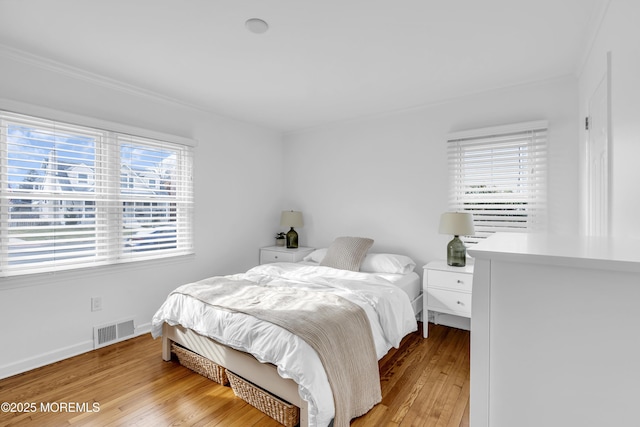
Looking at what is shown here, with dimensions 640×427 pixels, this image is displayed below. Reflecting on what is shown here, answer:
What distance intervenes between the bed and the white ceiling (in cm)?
186

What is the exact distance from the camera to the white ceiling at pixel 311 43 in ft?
6.06

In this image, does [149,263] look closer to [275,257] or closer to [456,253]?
[275,257]

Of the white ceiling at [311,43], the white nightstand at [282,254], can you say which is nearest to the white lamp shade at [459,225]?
the white ceiling at [311,43]

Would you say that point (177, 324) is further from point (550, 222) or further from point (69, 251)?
point (550, 222)

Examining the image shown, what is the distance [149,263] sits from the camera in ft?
10.6

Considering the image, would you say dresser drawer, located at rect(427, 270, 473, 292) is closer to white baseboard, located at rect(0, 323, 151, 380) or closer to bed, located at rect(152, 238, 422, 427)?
→ bed, located at rect(152, 238, 422, 427)

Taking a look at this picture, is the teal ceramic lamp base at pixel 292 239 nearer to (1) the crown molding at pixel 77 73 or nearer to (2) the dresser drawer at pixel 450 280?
(2) the dresser drawer at pixel 450 280

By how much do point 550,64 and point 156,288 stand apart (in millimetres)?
4247

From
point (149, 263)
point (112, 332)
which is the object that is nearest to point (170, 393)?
point (112, 332)

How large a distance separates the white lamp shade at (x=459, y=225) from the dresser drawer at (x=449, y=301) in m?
0.57

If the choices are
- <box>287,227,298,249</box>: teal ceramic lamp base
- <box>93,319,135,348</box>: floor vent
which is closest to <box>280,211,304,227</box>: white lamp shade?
<box>287,227,298,249</box>: teal ceramic lamp base

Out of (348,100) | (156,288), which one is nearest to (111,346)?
(156,288)

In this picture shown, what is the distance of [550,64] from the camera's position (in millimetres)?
2561

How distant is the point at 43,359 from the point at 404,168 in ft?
12.8
